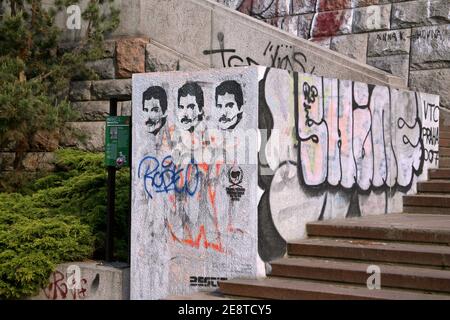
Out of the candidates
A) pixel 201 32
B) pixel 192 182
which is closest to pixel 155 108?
pixel 192 182

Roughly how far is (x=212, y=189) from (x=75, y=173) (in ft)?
12.0

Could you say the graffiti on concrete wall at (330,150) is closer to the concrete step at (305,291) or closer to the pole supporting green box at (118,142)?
the concrete step at (305,291)

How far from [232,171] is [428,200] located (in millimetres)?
3384

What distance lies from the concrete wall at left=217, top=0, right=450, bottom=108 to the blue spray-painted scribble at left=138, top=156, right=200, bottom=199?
7.19 m

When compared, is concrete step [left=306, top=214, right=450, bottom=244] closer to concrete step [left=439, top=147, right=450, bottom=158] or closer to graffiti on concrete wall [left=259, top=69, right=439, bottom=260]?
graffiti on concrete wall [left=259, top=69, right=439, bottom=260]

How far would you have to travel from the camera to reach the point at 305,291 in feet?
20.0

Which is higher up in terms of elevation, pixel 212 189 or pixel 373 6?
pixel 373 6

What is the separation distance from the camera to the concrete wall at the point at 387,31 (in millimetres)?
13047

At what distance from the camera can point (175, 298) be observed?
6383 mm

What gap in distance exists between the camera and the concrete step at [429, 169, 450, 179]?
978 centimetres

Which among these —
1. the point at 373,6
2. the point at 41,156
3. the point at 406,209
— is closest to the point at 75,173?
the point at 41,156

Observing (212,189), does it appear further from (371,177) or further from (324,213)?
(371,177)

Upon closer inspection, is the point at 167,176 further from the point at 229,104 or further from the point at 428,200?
the point at 428,200

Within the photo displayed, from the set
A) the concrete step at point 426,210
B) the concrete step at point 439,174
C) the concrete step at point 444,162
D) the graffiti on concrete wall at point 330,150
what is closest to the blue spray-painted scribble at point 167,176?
the graffiti on concrete wall at point 330,150
